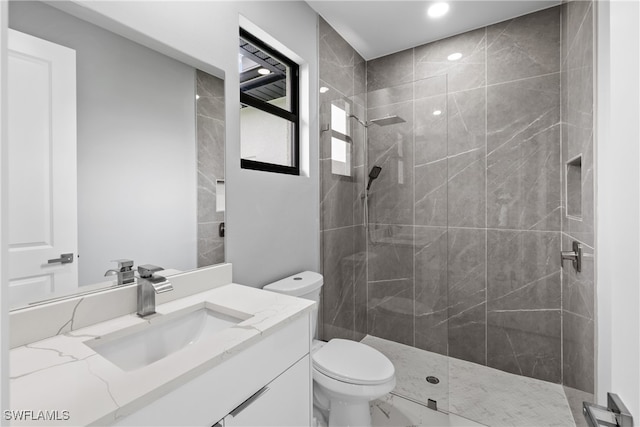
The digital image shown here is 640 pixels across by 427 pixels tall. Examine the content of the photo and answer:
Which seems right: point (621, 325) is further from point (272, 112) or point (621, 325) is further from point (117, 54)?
point (272, 112)

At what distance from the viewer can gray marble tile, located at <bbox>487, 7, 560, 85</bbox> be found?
1.96 metres

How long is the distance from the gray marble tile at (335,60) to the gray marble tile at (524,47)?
1.05m

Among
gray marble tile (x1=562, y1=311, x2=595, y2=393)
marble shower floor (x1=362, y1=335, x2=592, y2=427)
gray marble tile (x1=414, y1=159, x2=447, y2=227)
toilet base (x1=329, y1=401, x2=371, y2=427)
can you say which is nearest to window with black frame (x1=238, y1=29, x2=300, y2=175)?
gray marble tile (x1=414, y1=159, x2=447, y2=227)

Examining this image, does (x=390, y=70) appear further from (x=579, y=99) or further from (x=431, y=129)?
(x=579, y=99)

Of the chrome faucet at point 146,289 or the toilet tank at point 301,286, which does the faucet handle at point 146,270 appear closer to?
the chrome faucet at point 146,289

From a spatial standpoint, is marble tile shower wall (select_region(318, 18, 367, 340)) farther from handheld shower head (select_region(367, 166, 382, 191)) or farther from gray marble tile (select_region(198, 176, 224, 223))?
gray marble tile (select_region(198, 176, 224, 223))

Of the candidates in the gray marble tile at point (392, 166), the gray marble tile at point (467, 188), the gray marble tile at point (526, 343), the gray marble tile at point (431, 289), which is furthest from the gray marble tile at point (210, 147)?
the gray marble tile at point (526, 343)

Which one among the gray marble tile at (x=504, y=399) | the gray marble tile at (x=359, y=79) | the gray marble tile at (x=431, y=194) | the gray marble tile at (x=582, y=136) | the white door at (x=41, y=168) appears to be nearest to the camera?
the white door at (x=41, y=168)

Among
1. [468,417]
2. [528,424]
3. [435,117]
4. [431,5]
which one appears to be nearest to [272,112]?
[435,117]

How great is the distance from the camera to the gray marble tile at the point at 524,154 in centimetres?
197

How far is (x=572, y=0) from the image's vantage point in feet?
5.12

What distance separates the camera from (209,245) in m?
1.32

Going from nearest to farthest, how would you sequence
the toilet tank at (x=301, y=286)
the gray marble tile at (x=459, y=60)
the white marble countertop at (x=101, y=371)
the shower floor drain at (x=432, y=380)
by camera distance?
the white marble countertop at (x=101, y=371) → the toilet tank at (x=301, y=286) → the shower floor drain at (x=432, y=380) → the gray marble tile at (x=459, y=60)

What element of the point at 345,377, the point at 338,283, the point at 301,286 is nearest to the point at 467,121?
the point at 338,283
